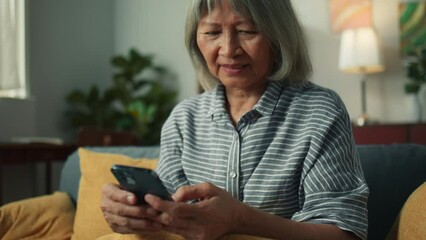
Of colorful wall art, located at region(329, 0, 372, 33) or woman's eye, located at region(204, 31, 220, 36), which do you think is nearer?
woman's eye, located at region(204, 31, 220, 36)

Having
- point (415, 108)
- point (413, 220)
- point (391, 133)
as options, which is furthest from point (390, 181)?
point (415, 108)

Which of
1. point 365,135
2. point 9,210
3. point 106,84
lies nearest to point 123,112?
point 106,84

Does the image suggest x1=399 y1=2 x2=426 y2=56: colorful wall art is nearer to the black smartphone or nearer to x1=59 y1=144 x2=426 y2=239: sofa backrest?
x1=59 y1=144 x2=426 y2=239: sofa backrest

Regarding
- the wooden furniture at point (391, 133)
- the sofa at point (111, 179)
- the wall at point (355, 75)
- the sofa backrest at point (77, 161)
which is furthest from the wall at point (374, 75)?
the sofa at point (111, 179)

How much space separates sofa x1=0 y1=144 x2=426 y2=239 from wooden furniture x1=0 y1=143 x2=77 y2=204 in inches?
47.2

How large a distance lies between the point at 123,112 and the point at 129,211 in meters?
3.67

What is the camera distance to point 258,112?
53.0 inches

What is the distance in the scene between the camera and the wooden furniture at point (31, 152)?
131 inches

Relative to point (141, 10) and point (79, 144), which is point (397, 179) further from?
point (141, 10)

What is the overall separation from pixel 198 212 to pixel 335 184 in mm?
345

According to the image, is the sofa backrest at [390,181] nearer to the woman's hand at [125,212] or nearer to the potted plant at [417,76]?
the woman's hand at [125,212]

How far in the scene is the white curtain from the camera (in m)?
3.76

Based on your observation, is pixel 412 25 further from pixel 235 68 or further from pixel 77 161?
pixel 235 68

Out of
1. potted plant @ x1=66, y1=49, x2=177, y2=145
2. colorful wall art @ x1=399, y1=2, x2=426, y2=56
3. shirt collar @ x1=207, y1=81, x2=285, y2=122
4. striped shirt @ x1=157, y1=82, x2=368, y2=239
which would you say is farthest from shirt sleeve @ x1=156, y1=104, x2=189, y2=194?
potted plant @ x1=66, y1=49, x2=177, y2=145
